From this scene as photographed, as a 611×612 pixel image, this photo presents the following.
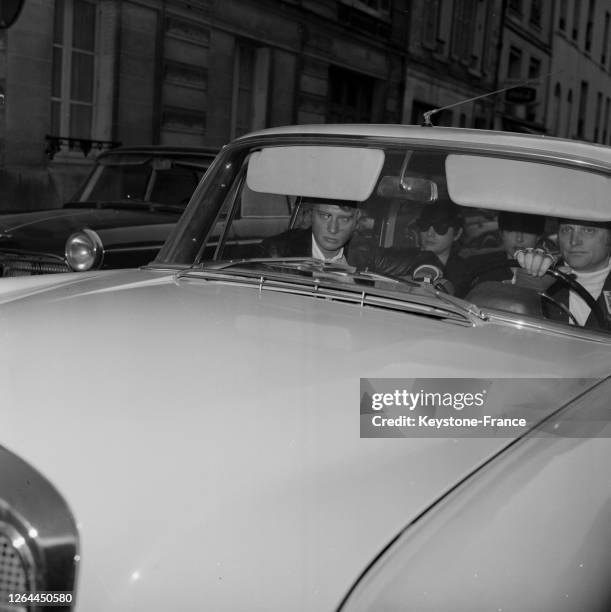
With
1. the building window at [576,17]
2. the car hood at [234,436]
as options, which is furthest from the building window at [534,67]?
the car hood at [234,436]

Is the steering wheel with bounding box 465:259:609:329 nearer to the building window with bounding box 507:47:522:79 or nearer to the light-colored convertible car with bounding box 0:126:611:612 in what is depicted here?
the light-colored convertible car with bounding box 0:126:611:612

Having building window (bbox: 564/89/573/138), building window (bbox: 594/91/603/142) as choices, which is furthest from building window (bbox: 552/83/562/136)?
building window (bbox: 594/91/603/142)

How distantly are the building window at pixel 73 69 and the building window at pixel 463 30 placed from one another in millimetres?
12565

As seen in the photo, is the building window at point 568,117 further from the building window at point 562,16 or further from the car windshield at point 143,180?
the car windshield at point 143,180

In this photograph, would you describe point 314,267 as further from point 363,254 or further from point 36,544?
point 36,544

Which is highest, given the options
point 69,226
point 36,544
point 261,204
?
point 261,204

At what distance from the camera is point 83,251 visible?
14.5 ft

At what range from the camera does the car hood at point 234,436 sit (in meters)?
1.29

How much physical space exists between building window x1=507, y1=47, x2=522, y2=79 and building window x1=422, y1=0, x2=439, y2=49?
4.08 m

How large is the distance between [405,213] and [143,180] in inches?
162

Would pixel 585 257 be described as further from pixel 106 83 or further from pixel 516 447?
pixel 106 83

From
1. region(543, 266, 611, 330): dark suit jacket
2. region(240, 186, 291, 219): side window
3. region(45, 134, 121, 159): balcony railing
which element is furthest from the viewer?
region(45, 134, 121, 159): balcony railing

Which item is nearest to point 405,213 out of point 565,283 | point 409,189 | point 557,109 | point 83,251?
point 409,189

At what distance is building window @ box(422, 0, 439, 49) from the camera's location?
21.5 meters
